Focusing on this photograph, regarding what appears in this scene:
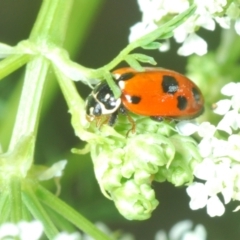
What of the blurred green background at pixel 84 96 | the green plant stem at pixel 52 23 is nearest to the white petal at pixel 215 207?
the green plant stem at pixel 52 23

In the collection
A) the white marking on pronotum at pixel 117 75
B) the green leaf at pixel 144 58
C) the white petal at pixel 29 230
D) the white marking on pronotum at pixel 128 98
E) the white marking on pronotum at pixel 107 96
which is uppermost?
the green leaf at pixel 144 58

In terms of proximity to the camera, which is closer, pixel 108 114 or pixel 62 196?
pixel 108 114

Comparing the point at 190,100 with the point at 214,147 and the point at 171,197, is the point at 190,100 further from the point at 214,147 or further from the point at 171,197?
the point at 171,197

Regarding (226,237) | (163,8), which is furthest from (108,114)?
(226,237)

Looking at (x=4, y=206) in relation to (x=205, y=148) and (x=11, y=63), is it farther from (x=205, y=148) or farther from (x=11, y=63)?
(x=205, y=148)

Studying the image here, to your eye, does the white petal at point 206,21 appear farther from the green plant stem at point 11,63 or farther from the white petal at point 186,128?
the green plant stem at point 11,63

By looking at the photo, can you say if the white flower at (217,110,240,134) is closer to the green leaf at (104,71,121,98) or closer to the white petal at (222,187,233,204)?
the white petal at (222,187,233,204)

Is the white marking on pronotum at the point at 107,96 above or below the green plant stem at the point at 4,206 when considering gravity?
above
